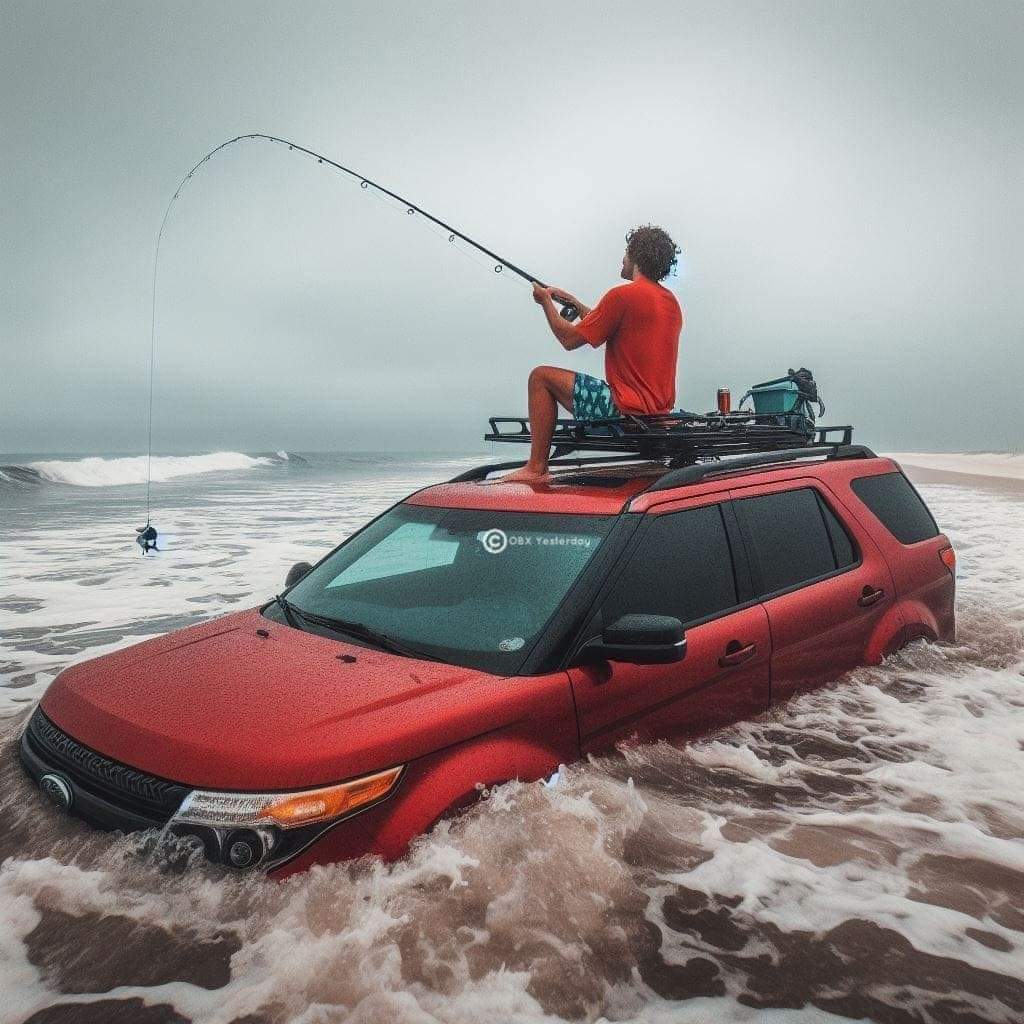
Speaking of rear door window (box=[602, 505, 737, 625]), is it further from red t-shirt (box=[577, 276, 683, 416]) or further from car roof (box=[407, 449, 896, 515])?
red t-shirt (box=[577, 276, 683, 416])

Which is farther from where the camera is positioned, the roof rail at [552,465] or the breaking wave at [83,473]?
the breaking wave at [83,473]

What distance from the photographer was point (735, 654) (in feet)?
11.6

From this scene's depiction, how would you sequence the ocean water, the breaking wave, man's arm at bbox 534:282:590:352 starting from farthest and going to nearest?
the breaking wave < man's arm at bbox 534:282:590:352 < the ocean water

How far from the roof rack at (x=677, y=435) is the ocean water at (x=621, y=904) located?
1.34m

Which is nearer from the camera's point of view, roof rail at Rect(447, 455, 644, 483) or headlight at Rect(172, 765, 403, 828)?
headlight at Rect(172, 765, 403, 828)

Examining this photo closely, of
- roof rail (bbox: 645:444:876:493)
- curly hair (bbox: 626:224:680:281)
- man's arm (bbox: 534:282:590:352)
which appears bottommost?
roof rail (bbox: 645:444:876:493)

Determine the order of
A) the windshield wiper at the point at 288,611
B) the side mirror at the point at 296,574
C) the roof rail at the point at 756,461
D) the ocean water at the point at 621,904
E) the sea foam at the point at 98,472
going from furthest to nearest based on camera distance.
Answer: the sea foam at the point at 98,472 → the side mirror at the point at 296,574 → the roof rail at the point at 756,461 → the windshield wiper at the point at 288,611 → the ocean water at the point at 621,904

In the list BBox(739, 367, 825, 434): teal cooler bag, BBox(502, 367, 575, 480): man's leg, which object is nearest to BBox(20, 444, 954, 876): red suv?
BBox(502, 367, 575, 480): man's leg

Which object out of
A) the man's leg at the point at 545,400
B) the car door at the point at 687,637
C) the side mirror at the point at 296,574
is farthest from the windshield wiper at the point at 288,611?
the man's leg at the point at 545,400

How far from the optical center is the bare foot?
163 inches

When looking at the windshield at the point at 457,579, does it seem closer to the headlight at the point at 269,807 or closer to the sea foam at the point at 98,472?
the headlight at the point at 269,807

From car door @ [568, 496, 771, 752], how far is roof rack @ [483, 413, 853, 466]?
1.58ft

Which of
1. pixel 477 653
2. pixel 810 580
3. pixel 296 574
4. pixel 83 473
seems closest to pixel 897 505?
pixel 810 580

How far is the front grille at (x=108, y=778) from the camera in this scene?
7.76ft
